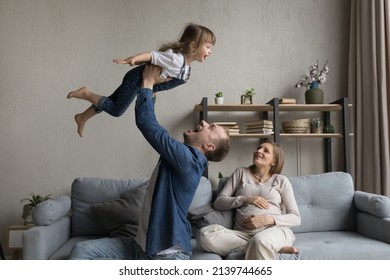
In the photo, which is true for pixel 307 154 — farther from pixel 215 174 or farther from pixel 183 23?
pixel 183 23

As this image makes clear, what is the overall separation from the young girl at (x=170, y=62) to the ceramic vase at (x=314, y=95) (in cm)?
197

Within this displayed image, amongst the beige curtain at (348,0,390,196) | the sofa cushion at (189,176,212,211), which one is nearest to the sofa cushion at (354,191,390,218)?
the beige curtain at (348,0,390,196)

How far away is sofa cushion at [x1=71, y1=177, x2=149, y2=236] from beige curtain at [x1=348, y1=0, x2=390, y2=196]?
1.87 metres

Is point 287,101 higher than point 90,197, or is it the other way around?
point 287,101

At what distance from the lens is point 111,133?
3.64 metres

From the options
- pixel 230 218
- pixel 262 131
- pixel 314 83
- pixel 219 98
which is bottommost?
pixel 230 218

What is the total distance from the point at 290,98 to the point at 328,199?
1.21 metres

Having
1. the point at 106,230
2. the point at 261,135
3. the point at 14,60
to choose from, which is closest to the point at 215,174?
the point at 261,135

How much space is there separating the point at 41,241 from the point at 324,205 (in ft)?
5.82

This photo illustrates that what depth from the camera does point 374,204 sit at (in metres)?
2.56

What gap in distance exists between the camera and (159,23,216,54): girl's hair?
1.72m

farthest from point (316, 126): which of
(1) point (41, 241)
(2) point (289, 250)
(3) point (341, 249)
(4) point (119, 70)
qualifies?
(1) point (41, 241)

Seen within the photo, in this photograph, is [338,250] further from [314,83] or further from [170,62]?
[314,83]

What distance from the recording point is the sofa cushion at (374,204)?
2.50 meters
